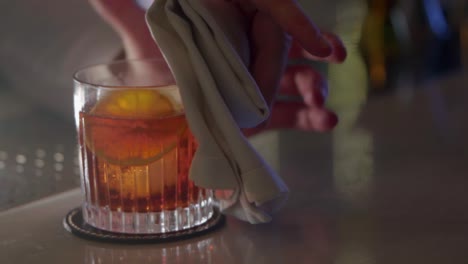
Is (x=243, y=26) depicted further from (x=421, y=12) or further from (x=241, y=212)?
(x=421, y=12)

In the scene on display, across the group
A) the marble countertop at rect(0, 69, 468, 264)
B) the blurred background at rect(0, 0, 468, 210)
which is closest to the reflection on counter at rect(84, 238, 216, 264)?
the marble countertop at rect(0, 69, 468, 264)

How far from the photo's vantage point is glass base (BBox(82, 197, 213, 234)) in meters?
0.58

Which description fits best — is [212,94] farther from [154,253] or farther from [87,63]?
[87,63]

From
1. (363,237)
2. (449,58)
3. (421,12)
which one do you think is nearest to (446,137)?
(363,237)

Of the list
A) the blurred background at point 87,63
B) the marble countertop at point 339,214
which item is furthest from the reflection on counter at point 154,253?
the blurred background at point 87,63

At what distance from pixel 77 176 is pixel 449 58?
0.77 m

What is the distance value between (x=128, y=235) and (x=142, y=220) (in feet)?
0.05

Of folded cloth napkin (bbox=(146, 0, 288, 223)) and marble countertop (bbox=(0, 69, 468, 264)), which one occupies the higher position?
folded cloth napkin (bbox=(146, 0, 288, 223))

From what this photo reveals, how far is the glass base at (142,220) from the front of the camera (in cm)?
58

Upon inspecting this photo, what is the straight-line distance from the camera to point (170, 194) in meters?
0.59

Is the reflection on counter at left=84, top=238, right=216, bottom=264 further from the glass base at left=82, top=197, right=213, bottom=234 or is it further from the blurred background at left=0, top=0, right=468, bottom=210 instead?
the blurred background at left=0, top=0, right=468, bottom=210

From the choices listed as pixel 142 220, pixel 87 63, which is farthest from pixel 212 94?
pixel 87 63

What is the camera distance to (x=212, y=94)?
54 centimetres

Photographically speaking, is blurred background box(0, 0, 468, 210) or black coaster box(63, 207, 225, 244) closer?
black coaster box(63, 207, 225, 244)
